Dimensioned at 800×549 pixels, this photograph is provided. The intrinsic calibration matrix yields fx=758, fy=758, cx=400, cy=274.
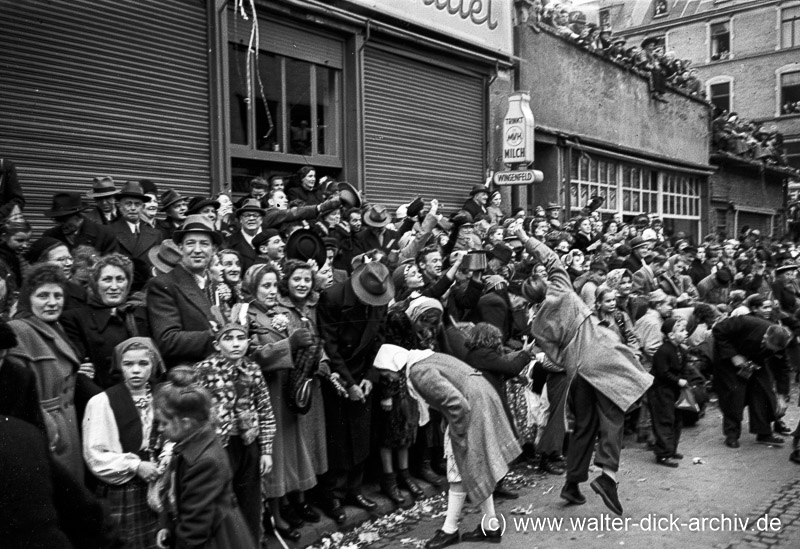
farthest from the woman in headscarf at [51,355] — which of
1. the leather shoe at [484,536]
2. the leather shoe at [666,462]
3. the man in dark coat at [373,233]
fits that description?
the leather shoe at [666,462]

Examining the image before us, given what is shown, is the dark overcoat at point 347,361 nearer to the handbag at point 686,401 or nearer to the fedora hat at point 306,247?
the fedora hat at point 306,247

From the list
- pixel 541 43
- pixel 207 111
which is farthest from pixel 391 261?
pixel 541 43

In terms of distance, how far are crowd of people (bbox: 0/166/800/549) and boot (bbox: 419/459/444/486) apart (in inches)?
0.6

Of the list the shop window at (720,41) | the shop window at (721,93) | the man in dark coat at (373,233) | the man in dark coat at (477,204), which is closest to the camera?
the man in dark coat at (373,233)

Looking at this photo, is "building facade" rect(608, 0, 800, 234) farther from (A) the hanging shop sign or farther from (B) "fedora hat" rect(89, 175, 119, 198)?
(B) "fedora hat" rect(89, 175, 119, 198)

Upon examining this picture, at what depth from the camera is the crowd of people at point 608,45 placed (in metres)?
16.3

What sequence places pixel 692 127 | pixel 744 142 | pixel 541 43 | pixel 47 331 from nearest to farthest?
pixel 47 331 → pixel 541 43 → pixel 692 127 → pixel 744 142

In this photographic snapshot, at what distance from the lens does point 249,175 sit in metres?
10.2

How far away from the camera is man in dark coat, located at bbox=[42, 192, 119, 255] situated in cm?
626

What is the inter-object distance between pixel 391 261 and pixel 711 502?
A: 360 cm

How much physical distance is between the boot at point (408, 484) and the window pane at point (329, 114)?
19.3 feet

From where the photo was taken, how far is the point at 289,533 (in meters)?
5.64

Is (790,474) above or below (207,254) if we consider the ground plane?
below

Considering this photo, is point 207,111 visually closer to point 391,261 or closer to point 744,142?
point 391,261
